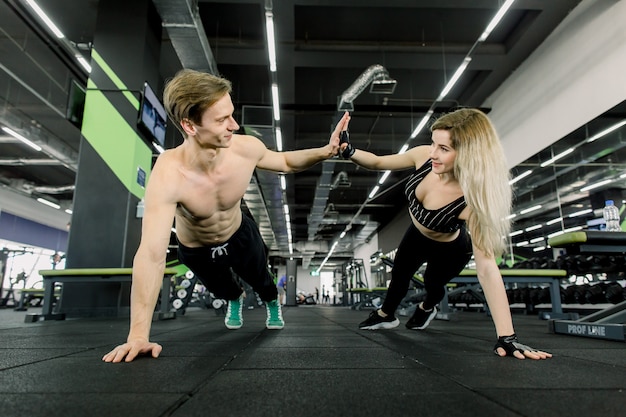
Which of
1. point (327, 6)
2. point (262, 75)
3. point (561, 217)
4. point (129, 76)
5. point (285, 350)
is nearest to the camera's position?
point (285, 350)

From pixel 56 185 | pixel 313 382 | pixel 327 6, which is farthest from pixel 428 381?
pixel 56 185

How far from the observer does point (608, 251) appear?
2.23 meters

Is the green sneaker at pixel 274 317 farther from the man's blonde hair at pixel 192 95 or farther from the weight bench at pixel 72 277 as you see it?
the man's blonde hair at pixel 192 95

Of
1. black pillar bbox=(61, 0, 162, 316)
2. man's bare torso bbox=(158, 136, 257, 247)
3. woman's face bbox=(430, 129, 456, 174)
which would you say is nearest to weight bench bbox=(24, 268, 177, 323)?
black pillar bbox=(61, 0, 162, 316)

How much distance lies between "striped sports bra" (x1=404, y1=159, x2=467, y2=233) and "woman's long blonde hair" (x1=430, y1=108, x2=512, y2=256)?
20 cm

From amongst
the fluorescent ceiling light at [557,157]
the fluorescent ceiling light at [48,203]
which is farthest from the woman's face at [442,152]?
the fluorescent ceiling light at [48,203]

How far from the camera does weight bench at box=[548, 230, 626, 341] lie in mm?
2088

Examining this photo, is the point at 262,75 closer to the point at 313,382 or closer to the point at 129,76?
the point at 129,76

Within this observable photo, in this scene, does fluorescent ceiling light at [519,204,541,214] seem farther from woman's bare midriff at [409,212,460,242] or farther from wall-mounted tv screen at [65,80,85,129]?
wall-mounted tv screen at [65,80,85,129]

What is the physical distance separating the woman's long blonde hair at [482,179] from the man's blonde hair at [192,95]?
101 centimetres

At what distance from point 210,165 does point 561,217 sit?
302 inches

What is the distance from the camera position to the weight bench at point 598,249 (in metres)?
2.09

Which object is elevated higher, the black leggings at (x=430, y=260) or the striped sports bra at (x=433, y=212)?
the striped sports bra at (x=433, y=212)

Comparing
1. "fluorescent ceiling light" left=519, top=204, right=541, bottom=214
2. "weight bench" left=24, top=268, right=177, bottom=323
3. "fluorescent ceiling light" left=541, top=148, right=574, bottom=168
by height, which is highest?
"fluorescent ceiling light" left=541, top=148, right=574, bottom=168
